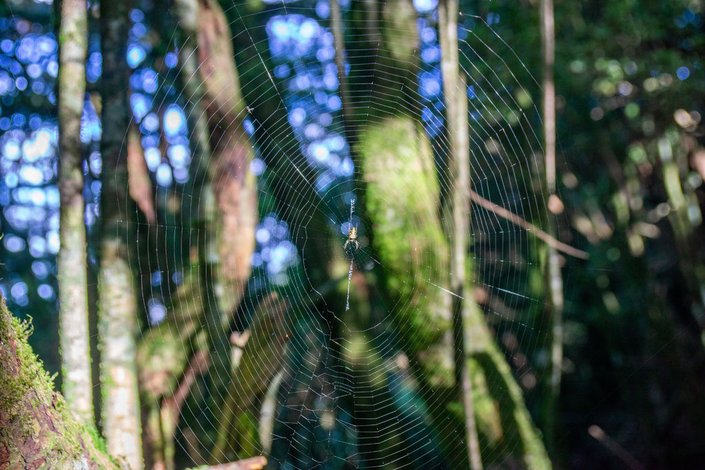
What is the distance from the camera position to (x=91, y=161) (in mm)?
5383

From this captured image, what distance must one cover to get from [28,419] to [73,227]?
1.63 metres

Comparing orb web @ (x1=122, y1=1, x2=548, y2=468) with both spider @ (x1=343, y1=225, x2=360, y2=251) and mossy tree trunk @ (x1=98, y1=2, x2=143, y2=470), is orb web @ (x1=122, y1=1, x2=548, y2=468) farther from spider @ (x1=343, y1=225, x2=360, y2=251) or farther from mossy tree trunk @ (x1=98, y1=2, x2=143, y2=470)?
mossy tree trunk @ (x1=98, y1=2, x2=143, y2=470)

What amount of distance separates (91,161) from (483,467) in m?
4.06

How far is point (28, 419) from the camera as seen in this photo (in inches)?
52.9

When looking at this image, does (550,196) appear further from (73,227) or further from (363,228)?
(73,227)

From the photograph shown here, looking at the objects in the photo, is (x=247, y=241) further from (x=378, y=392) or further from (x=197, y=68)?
(x=378, y=392)

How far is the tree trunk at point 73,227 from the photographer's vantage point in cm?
276

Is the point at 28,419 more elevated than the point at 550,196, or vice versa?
the point at 550,196

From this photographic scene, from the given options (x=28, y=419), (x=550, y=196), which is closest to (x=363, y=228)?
(x=550, y=196)

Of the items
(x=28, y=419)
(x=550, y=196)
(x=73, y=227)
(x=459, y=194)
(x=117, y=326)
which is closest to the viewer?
(x=28, y=419)

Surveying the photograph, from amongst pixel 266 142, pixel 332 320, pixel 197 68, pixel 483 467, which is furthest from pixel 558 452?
pixel 197 68

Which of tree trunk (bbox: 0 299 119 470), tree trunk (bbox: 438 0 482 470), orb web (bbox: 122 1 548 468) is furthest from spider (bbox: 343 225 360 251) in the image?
tree trunk (bbox: 0 299 119 470)

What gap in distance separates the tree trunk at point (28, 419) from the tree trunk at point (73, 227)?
1252 millimetres

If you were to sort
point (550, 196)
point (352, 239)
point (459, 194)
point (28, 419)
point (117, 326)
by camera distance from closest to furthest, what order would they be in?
1. point (28, 419)
2. point (117, 326)
3. point (459, 194)
4. point (550, 196)
5. point (352, 239)
